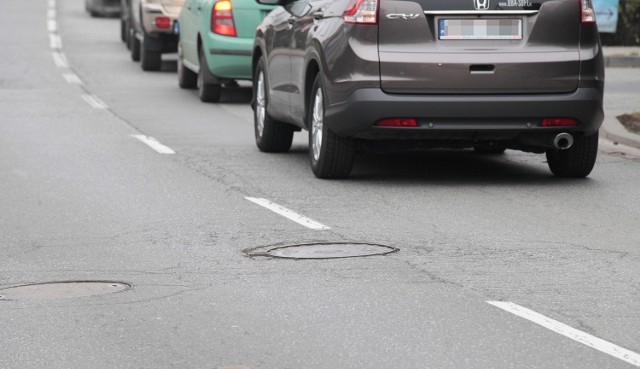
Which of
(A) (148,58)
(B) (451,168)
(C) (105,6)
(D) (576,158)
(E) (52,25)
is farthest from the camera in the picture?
(C) (105,6)

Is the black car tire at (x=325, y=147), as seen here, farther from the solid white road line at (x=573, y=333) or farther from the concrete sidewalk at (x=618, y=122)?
the solid white road line at (x=573, y=333)

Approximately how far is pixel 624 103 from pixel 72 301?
1205 cm

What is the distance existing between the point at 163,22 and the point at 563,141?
13.3 meters

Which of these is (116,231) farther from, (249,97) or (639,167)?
(249,97)

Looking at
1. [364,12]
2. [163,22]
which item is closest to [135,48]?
[163,22]

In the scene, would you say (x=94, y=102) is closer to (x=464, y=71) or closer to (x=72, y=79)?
(x=72, y=79)

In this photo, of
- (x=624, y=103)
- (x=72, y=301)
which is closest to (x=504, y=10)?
(x=72, y=301)

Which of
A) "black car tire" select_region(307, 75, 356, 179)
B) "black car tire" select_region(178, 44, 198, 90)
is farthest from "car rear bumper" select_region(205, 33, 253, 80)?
"black car tire" select_region(307, 75, 356, 179)

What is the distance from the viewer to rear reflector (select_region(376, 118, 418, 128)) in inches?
436

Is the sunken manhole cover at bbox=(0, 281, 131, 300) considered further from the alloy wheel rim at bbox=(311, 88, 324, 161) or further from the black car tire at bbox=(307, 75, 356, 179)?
the alloy wheel rim at bbox=(311, 88, 324, 161)

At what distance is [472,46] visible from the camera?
36.3 ft

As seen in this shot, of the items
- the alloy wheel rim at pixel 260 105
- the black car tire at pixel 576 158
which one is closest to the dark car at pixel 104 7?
the alloy wheel rim at pixel 260 105

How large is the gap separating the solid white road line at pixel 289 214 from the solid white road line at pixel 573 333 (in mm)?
2596

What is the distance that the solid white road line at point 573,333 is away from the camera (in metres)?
6.13
